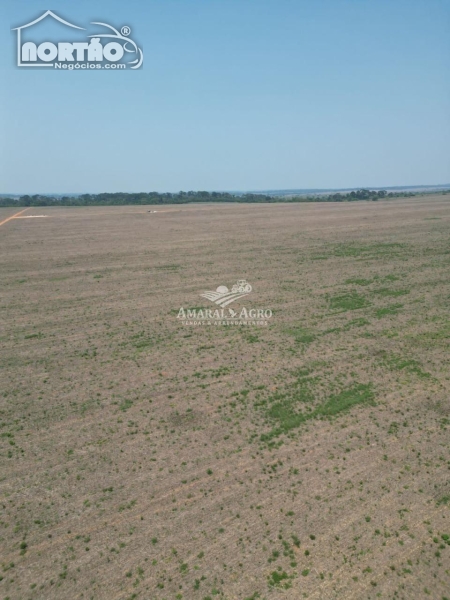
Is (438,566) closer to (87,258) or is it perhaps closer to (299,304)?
(299,304)

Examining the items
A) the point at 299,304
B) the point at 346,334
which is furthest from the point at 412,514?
the point at 299,304

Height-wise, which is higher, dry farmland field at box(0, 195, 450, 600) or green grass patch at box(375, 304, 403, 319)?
green grass patch at box(375, 304, 403, 319)

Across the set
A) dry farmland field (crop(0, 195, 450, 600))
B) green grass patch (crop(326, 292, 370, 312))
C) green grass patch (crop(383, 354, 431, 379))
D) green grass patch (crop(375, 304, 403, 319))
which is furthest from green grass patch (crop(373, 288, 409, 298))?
green grass patch (crop(383, 354, 431, 379))

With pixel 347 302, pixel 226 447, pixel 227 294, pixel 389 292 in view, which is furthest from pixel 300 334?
pixel 389 292

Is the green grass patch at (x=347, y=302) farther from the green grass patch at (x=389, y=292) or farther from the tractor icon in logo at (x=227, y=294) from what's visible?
the tractor icon in logo at (x=227, y=294)

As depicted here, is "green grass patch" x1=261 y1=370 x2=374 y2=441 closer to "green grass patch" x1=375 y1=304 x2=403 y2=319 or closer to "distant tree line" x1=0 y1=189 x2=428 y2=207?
"green grass patch" x1=375 y1=304 x2=403 y2=319

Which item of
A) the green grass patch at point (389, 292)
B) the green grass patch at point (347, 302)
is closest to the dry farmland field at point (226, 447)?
the green grass patch at point (347, 302)

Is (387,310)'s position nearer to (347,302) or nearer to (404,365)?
(347,302)
